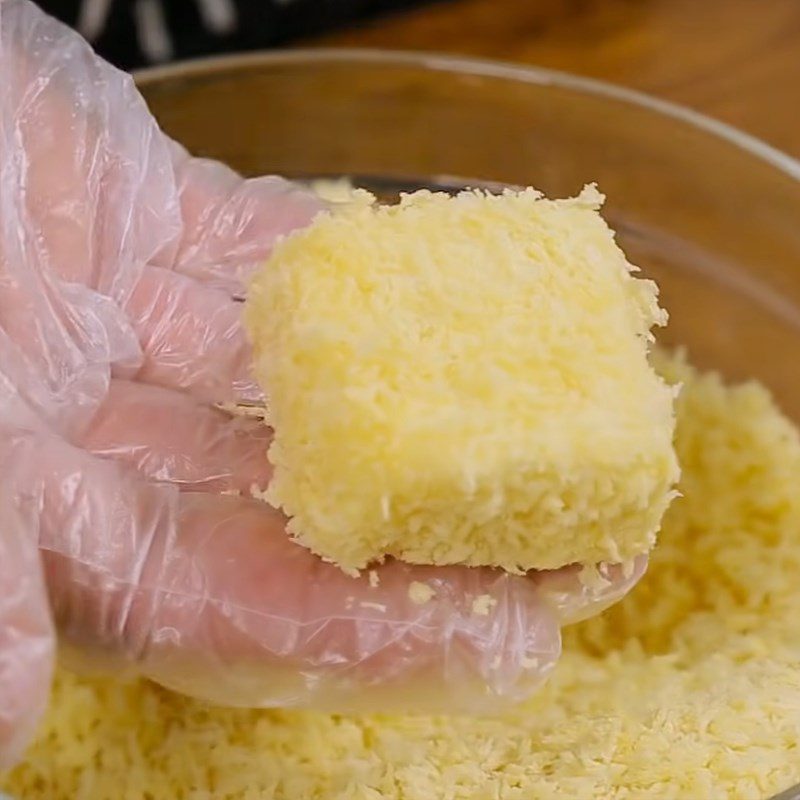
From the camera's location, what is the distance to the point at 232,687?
805mm

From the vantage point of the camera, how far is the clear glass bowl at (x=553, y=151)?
134cm

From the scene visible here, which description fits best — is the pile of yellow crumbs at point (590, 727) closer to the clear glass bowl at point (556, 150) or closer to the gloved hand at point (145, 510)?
the gloved hand at point (145, 510)

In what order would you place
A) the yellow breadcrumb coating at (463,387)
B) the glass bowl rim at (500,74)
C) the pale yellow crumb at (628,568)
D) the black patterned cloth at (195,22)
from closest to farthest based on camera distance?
the yellow breadcrumb coating at (463,387), the pale yellow crumb at (628,568), the glass bowl rim at (500,74), the black patterned cloth at (195,22)

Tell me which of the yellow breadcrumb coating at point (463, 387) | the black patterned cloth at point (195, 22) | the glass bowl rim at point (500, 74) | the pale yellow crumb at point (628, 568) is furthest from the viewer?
the black patterned cloth at point (195, 22)

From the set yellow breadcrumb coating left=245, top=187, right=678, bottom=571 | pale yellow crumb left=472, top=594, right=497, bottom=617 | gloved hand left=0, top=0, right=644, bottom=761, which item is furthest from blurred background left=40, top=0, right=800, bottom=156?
pale yellow crumb left=472, top=594, right=497, bottom=617

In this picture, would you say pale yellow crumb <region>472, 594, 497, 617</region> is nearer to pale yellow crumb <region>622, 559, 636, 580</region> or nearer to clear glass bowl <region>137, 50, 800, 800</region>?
pale yellow crumb <region>622, 559, 636, 580</region>

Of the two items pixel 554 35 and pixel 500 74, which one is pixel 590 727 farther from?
pixel 554 35

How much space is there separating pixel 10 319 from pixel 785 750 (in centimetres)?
68

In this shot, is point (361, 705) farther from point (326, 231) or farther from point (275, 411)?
point (326, 231)

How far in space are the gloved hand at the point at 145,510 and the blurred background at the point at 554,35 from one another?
2.34ft

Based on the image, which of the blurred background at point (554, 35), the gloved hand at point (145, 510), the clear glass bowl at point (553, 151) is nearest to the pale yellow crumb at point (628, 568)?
the gloved hand at point (145, 510)

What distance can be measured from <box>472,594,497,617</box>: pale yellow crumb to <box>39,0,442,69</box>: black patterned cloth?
1187mm

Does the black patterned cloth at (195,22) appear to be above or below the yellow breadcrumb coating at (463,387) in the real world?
below

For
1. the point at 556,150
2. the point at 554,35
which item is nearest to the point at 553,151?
the point at 556,150
